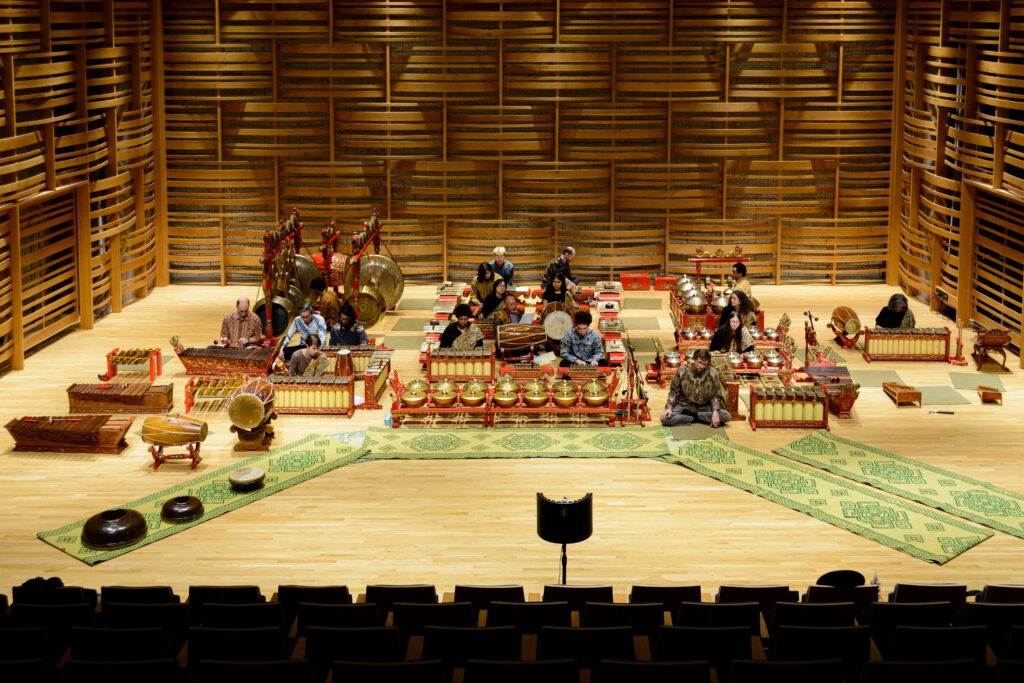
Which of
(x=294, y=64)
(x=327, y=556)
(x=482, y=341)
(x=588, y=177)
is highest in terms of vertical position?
(x=294, y=64)

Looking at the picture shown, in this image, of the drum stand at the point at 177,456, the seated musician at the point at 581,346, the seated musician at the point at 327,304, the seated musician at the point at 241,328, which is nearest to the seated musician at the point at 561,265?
the seated musician at the point at 581,346

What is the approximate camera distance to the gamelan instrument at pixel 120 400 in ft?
37.7

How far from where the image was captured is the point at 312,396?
37.7 ft

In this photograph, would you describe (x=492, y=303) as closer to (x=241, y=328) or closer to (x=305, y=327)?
(x=305, y=327)

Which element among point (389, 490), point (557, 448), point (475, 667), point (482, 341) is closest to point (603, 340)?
point (482, 341)

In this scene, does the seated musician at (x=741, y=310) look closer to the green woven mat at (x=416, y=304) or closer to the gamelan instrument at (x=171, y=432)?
the green woven mat at (x=416, y=304)

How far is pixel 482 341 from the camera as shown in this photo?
12.7 m

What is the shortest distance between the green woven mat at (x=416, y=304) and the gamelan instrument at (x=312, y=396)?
15.9 ft

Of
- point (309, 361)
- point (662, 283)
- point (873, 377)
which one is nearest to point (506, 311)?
point (309, 361)

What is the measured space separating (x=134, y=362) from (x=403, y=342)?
3.01 m

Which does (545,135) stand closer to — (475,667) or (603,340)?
(603,340)

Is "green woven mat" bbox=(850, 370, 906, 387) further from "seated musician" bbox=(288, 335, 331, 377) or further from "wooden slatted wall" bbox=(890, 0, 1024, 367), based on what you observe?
"seated musician" bbox=(288, 335, 331, 377)

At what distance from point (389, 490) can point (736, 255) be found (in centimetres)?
781

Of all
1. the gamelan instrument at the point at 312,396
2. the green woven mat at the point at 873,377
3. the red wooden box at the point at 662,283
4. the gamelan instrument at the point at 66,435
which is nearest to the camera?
the gamelan instrument at the point at 66,435
